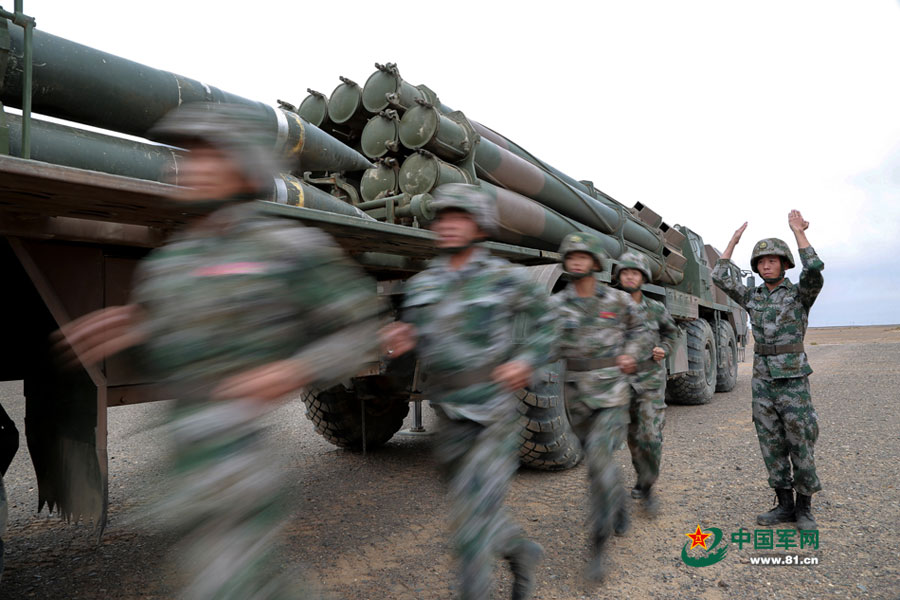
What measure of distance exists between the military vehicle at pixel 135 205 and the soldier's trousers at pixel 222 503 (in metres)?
0.83

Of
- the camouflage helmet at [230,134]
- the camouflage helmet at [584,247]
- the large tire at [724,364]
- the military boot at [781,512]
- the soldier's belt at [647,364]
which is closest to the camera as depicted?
the camouflage helmet at [230,134]

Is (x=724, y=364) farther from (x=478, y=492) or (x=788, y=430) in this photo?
(x=478, y=492)

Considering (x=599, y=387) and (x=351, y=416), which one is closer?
(x=599, y=387)

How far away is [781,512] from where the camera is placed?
323 cm

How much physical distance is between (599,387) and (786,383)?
1.02 metres

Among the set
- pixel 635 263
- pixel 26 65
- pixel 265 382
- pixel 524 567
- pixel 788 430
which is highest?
pixel 26 65

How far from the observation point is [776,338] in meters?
3.23

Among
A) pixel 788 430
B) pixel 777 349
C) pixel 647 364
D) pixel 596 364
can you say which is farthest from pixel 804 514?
pixel 596 364

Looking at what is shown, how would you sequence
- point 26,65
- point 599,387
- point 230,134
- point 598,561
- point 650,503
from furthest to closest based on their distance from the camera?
point 650,503 < point 599,387 < point 598,561 < point 26,65 < point 230,134

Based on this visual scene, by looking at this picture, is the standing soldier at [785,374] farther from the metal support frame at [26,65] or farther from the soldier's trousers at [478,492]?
the metal support frame at [26,65]

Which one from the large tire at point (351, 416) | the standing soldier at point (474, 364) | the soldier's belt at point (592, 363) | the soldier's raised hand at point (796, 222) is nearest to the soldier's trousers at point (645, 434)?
the soldier's belt at point (592, 363)

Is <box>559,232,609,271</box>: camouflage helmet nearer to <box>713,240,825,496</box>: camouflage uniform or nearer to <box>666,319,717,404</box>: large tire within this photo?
<box>713,240,825,496</box>: camouflage uniform

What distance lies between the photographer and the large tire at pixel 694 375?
24.5 ft

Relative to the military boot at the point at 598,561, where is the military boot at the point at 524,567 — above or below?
above
